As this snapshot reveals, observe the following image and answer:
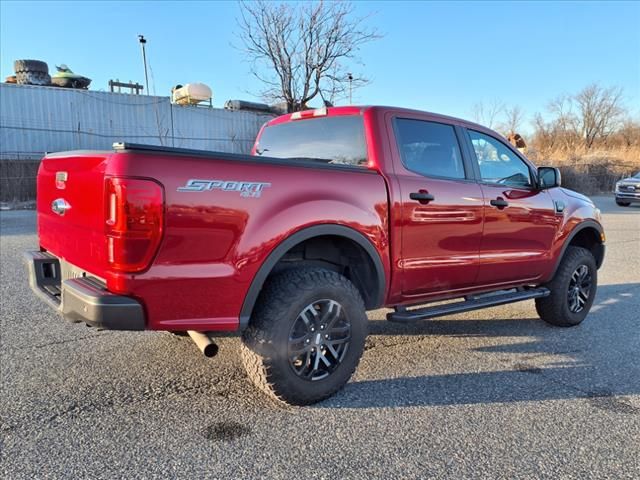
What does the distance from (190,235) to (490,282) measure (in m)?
2.83

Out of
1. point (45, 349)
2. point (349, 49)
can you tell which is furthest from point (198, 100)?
point (45, 349)

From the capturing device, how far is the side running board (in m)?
3.61

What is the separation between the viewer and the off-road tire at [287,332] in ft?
9.57

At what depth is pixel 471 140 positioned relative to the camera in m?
4.20

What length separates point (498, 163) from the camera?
173 inches

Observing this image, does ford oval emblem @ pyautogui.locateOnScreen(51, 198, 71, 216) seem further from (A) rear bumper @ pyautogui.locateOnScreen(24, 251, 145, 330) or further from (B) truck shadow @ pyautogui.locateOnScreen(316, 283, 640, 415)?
(B) truck shadow @ pyautogui.locateOnScreen(316, 283, 640, 415)

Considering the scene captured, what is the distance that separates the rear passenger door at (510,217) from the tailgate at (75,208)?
9.62ft

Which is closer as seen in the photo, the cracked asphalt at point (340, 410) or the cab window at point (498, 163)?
the cracked asphalt at point (340, 410)

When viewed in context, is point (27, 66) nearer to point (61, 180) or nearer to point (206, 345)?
point (61, 180)

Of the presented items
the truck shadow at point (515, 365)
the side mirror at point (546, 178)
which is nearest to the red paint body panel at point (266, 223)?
the side mirror at point (546, 178)

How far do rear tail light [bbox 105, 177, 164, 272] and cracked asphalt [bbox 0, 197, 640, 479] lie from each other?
1032mm

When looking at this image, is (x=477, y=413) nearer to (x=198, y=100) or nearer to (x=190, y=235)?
(x=190, y=235)

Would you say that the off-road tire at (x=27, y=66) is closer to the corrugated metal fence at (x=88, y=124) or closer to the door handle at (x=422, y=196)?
the corrugated metal fence at (x=88, y=124)

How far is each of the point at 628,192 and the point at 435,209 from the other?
70.9 feet
